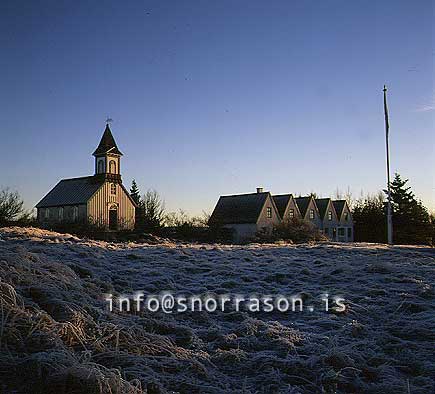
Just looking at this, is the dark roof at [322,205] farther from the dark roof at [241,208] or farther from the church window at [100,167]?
the church window at [100,167]

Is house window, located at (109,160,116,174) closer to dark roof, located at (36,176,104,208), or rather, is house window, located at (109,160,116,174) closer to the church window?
the church window

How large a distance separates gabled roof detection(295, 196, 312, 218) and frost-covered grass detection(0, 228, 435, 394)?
29926 mm

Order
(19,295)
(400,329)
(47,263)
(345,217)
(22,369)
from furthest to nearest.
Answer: (345,217)
(47,263)
(400,329)
(19,295)
(22,369)

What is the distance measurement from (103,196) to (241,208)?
383 inches

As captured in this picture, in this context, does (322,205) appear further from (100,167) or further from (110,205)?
(100,167)

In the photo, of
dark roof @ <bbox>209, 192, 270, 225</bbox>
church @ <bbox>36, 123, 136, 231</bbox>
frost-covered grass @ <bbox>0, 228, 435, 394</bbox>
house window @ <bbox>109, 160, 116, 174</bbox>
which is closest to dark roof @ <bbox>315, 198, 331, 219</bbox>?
dark roof @ <bbox>209, 192, 270, 225</bbox>

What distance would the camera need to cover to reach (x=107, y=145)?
101 ft

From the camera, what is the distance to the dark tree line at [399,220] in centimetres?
3322

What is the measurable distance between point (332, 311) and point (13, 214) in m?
19.3

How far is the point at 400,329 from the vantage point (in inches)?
213

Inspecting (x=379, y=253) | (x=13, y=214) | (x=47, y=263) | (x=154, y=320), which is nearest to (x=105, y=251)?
(x=47, y=263)

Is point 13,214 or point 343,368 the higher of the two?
point 13,214

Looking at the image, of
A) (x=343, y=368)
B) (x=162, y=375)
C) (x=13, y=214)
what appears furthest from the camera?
(x=13, y=214)

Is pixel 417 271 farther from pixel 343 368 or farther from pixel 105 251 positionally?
pixel 105 251
